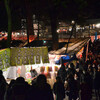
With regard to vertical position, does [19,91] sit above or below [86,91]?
above

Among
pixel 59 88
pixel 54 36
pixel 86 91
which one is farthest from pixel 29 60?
pixel 54 36

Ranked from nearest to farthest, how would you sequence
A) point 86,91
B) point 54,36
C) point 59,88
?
1. point 59,88
2. point 86,91
3. point 54,36

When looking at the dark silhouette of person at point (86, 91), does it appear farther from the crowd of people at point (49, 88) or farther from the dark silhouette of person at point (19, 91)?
the dark silhouette of person at point (19, 91)

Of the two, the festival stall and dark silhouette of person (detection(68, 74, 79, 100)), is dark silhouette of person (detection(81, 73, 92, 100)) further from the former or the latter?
the festival stall

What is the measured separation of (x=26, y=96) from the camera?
12.2 feet

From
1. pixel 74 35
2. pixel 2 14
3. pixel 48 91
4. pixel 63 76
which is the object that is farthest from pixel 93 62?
pixel 2 14

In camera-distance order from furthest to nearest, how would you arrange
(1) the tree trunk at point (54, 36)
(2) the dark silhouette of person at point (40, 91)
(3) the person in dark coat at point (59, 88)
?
1. (1) the tree trunk at point (54, 36)
2. (3) the person in dark coat at point (59, 88)
3. (2) the dark silhouette of person at point (40, 91)

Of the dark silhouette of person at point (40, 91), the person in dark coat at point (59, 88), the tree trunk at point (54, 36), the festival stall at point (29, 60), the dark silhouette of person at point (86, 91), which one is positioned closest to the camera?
the dark silhouette of person at point (40, 91)

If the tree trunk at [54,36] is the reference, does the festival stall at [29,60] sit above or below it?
below

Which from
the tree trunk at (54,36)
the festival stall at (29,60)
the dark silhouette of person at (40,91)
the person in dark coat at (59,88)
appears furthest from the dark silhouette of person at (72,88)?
the tree trunk at (54,36)

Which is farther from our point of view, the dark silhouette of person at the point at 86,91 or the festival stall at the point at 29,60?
the festival stall at the point at 29,60

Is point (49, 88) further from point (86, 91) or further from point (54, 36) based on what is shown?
point (54, 36)

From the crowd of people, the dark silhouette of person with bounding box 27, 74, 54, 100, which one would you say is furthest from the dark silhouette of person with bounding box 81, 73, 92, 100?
the dark silhouette of person with bounding box 27, 74, 54, 100

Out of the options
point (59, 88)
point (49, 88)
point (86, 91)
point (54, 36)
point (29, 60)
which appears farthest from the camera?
point (54, 36)
